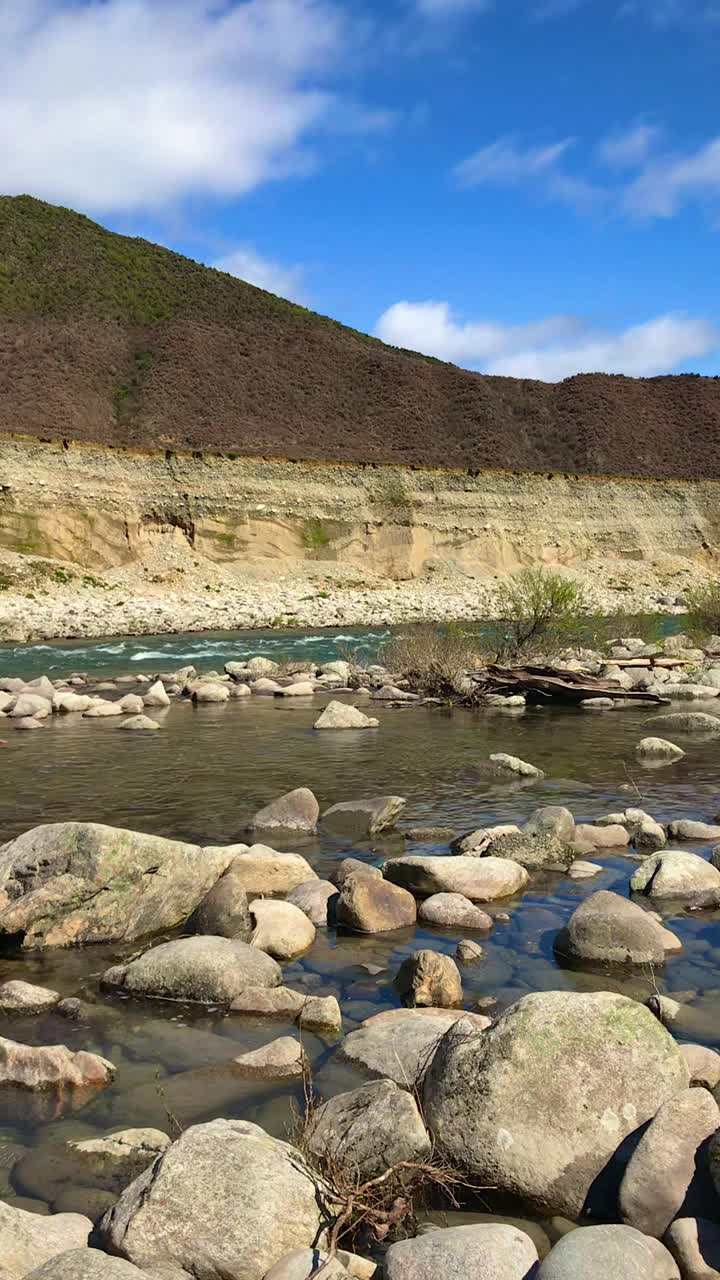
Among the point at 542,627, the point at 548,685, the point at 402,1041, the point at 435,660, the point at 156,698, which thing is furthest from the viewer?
the point at 542,627

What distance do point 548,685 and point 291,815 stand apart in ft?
32.8

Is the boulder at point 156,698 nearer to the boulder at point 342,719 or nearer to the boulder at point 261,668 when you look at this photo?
the boulder at point 261,668

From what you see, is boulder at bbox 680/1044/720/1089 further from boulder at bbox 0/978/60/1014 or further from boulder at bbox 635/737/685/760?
boulder at bbox 635/737/685/760

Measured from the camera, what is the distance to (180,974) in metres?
5.35

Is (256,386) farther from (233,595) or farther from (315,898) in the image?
(315,898)

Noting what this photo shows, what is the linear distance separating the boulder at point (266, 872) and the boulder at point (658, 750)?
261 inches

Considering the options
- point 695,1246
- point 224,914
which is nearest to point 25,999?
point 224,914

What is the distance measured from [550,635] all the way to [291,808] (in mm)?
13301

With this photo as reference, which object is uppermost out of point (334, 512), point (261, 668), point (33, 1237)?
point (334, 512)

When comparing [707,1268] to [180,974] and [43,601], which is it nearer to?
[180,974]

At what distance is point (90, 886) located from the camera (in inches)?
245

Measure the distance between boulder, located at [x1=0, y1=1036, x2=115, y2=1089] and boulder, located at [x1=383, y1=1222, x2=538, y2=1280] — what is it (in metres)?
1.84

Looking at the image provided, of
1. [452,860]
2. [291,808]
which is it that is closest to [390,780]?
[291,808]

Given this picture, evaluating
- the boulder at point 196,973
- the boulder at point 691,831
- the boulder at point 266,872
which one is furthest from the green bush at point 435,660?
the boulder at point 196,973
